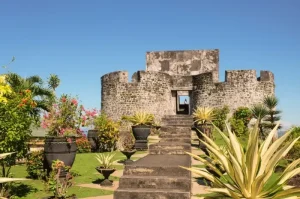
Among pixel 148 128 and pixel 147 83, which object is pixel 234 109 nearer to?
pixel 147 83

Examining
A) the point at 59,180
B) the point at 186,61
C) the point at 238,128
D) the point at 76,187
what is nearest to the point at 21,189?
the point at 59,180

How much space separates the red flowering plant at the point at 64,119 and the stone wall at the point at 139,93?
9.99 m

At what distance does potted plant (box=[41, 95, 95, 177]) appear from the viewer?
8.43m

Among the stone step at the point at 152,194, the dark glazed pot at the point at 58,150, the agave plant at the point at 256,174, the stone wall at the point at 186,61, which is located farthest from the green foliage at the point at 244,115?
the agave plant at the point at 256,174

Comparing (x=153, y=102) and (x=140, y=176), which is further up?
(x=153, y=102)

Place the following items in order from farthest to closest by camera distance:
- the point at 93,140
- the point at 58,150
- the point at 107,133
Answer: the point at 93,140
the point at 107,133
the point at 58,150

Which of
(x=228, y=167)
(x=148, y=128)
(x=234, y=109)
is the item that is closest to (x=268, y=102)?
(x=234, y=109)

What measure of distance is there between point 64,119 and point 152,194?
4.74 meters

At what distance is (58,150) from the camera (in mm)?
8422

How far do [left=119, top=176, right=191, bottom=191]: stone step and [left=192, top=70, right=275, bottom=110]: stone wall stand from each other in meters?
14.4

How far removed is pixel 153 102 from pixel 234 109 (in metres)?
5.32

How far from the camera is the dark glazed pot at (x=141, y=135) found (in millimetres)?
13852

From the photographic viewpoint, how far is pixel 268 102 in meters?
17.9

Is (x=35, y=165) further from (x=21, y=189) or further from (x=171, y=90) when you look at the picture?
(x=171, y=90)
